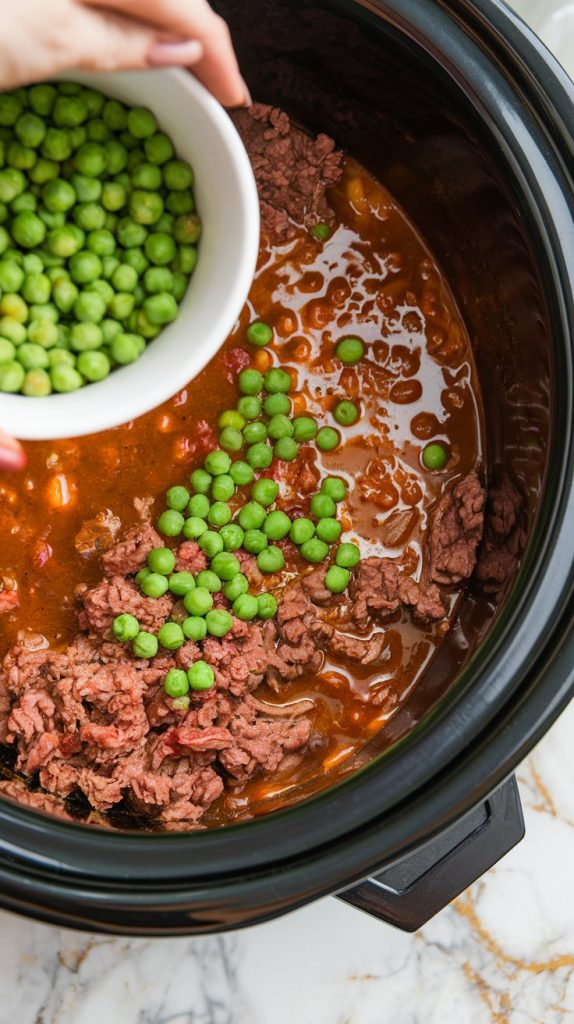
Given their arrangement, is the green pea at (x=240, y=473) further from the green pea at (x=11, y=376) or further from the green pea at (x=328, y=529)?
the green pea at (x=11, y=376)

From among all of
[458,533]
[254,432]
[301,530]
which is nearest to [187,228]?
[254,432]

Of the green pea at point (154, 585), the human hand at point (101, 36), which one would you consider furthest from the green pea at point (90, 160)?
the green pea at point (154, 585)

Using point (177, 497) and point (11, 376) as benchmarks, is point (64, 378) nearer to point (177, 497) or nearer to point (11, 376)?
point (11, 376)

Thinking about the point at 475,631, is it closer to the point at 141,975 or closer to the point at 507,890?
the point at 507,890

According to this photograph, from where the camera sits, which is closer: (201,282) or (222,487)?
(201,282)

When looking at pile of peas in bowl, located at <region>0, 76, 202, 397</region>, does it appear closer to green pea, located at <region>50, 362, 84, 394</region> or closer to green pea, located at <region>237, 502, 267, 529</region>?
green pea, located at <region>50, 362, 84, 394</region>

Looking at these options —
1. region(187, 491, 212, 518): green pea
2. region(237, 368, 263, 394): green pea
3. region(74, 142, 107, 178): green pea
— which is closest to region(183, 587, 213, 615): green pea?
region(187, 491, 212, 518): green pea
